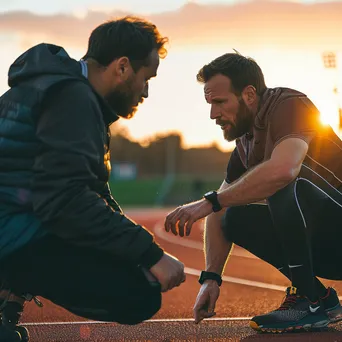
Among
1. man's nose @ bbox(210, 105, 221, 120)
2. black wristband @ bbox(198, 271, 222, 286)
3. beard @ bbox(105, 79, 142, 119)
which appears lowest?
black wristband @ bbox(198, 271, 222, 286)

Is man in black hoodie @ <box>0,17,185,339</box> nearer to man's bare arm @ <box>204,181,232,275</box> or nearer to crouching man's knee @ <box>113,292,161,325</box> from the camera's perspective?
crouching man's knee @ <box>113,292,161,325</box>

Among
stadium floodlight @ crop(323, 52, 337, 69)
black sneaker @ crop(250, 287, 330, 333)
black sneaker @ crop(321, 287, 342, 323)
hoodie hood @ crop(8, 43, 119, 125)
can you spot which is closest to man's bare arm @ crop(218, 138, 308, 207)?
black sneaker @ crop(250, 287, 330, 333)

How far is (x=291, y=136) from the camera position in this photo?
4465 millimetres

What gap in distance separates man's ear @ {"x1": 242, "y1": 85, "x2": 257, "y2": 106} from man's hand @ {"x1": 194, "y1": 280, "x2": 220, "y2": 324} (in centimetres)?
114

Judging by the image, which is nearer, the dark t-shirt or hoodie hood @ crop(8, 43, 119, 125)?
hoodie hood @ crop(8, 43, 119, 125)

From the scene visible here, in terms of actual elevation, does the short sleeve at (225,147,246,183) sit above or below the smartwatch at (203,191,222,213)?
above

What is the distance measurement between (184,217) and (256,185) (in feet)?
1.66

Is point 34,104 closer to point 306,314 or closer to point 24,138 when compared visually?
point 24,138

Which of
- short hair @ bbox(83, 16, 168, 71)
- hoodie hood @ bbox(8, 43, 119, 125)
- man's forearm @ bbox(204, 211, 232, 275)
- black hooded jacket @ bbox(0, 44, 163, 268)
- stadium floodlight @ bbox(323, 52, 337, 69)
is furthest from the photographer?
stadium floodlight @ bbox(323, 52, 337, 69)

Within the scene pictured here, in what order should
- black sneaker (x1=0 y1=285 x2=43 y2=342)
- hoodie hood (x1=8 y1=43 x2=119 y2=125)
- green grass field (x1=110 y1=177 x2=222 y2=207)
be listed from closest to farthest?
hoodie hood (x1=8 y1=43 x2=119 y2=125), black sneaker (x1=0 y1=285 x2=43 y2=342), green grass field (x1=110 y1=177 x2=222 y2=207)

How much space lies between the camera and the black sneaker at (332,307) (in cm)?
488

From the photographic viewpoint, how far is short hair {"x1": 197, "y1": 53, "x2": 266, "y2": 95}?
482 centimetres

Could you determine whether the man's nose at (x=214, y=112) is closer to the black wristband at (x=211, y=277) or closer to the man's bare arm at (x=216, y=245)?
the man's bare arm at (x=216, y=245)

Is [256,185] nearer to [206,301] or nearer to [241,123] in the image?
[241,123]
